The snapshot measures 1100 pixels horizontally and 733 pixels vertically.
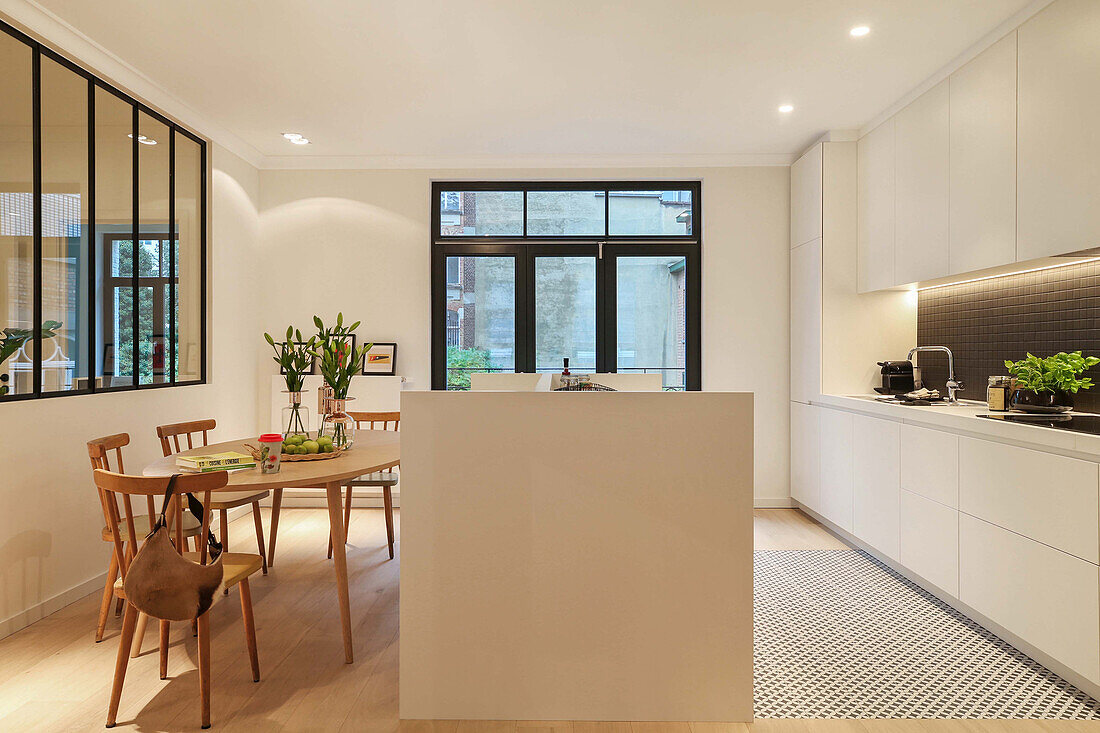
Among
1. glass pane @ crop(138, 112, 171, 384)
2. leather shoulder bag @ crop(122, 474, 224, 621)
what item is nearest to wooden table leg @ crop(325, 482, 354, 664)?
leather shoulder bag @ crop(122, 474, 224, 621)

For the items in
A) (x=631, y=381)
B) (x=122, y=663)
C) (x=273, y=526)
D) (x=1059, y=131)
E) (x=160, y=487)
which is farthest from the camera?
(x=631, y=381)

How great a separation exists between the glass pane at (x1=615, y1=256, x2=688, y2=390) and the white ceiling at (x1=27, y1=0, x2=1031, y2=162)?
3.14 ft

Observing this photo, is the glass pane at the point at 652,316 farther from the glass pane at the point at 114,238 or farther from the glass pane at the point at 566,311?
the glass pane at the point at 114,238

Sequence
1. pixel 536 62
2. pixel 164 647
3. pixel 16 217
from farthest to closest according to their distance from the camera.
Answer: pixel 536 62, pixel 16 217, pixel 164 647

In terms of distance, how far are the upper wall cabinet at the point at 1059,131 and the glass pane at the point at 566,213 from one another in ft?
9.65

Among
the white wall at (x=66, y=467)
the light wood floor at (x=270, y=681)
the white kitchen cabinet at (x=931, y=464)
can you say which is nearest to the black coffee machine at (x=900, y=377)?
the white kitchen cabinet at (x=931, y=464)

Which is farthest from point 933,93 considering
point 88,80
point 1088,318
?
point 88,80

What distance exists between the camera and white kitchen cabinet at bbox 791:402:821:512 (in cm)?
471

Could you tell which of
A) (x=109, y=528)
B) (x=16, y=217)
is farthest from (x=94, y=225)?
(x=109, y=528)

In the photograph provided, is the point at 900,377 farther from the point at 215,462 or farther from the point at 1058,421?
the point at 215,462

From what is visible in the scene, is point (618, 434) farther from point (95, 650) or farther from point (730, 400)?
point (95, 650)

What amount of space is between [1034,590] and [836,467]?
6.05 feet

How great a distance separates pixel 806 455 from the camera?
4.90 meters

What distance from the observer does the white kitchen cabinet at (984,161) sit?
122 inches
